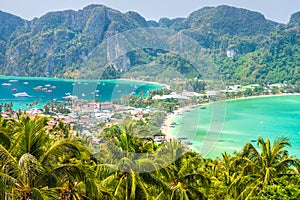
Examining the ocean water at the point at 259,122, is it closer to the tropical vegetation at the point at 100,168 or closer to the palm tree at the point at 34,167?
the tropical vegetation at the point at 100,168

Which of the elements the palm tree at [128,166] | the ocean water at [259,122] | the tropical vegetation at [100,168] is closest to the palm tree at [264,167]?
the tropical vegetation at [100,168]

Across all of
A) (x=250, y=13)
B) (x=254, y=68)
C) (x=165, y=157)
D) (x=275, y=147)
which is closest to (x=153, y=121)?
(x=165, y=157)

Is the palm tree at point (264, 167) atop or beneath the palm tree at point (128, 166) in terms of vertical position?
beneath

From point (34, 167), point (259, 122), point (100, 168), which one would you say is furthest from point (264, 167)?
point (259, 122)

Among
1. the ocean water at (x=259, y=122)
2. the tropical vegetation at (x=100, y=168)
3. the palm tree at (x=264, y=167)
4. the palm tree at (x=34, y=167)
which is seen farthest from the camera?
the ocean water at (x=259, y=122)

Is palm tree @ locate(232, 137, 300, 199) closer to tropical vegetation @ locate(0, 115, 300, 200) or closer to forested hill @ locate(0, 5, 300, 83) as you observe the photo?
tropical vegetation @ locate(0, 115, 300, 200)

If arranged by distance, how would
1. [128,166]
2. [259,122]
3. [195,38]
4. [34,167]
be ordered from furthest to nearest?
[195,38] < [259,122] < [128,166] < [34,167]

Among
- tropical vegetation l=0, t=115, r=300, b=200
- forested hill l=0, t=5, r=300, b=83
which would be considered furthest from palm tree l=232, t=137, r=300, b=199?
forested hill l=0, t=5, r=300, b=83

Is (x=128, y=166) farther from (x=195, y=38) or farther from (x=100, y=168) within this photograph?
(x=195, y=38)

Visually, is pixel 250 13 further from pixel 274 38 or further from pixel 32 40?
pixel 32 40
